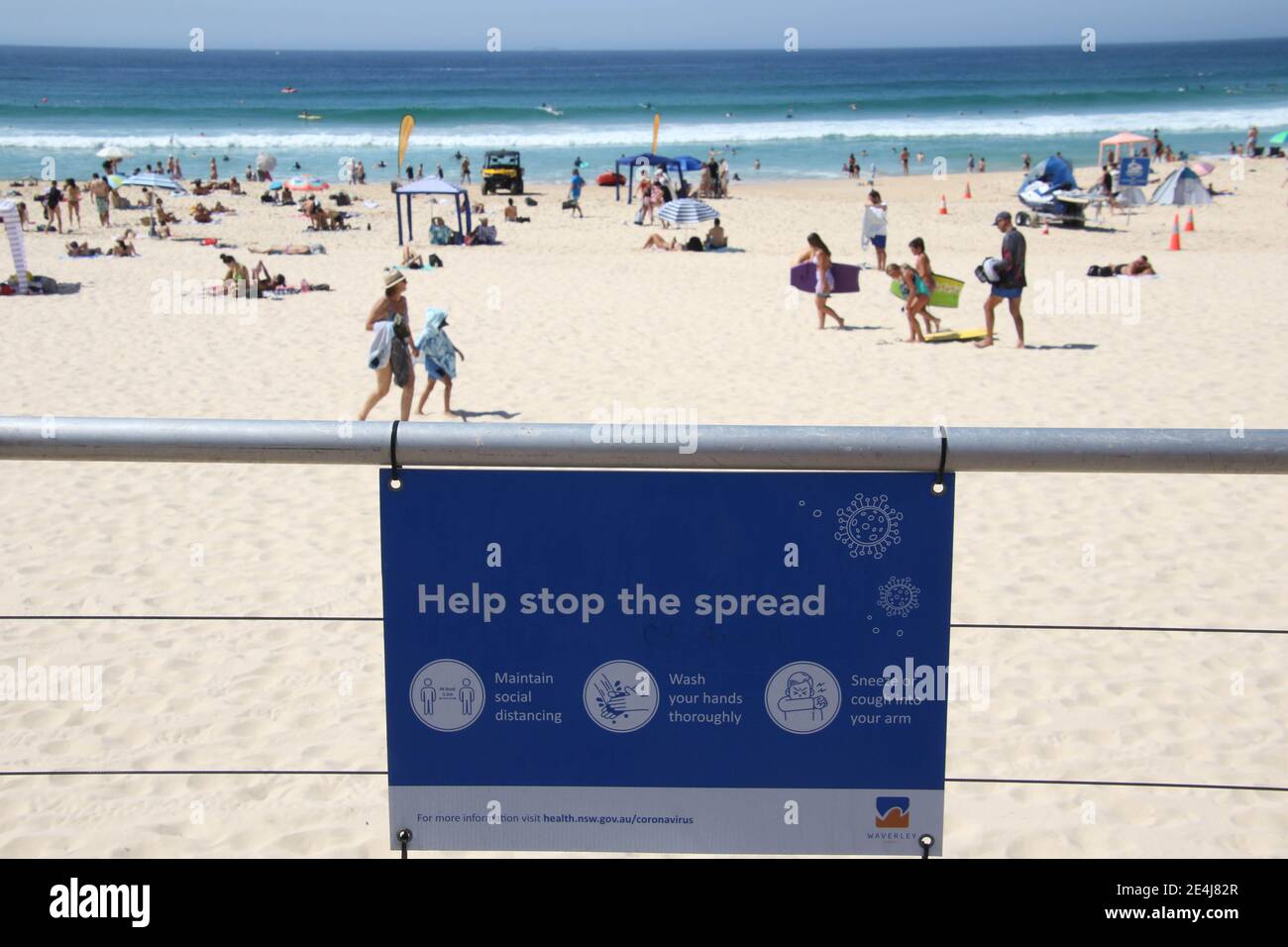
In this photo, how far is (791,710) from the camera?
2064 mm

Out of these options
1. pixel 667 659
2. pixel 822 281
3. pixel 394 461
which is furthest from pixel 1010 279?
pixel 394 461

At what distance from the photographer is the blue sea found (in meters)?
54.8

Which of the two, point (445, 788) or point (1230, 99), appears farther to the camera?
point (1230, 99)

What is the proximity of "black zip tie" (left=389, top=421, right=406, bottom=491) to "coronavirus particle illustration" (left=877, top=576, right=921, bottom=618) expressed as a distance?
0.81 metres

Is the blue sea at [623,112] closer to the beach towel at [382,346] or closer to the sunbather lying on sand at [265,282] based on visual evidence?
the sunbather lying on sand at [265,282]

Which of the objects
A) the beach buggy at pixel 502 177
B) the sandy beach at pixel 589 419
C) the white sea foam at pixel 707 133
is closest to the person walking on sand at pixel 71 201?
the sandy beach at pixel 589 419

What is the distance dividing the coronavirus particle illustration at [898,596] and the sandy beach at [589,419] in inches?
30.5

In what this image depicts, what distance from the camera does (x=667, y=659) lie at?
2057mm

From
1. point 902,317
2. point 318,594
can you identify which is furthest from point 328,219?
point 318,594

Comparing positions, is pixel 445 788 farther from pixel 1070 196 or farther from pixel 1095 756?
pixel 1070 196

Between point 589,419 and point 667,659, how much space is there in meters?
9.90

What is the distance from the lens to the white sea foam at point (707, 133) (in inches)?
2344
